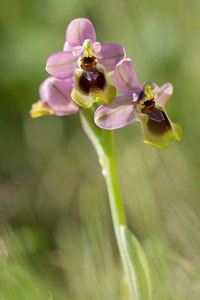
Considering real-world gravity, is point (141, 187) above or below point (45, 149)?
below

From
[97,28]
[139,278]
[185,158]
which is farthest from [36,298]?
[97,28]

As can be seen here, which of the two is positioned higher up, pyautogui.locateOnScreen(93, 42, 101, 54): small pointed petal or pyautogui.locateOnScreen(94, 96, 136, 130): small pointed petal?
pyautogui.locateOnScreen(93, 42, 101, 54): small pointed petal

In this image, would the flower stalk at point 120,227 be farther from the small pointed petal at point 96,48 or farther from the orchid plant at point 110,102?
the small pointed petal at point 96,48

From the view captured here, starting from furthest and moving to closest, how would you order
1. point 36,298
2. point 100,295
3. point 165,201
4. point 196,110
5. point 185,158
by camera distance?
point 196,110
point 185,158
point 165,201
point 100,295
point 36,298

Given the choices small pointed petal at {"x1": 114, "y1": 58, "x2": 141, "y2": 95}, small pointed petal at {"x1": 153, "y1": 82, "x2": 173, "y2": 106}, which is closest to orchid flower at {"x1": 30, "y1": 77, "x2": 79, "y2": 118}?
small pointed petal at {"x1": 114, "y1": 58, "x2": 141, "y2": 95}

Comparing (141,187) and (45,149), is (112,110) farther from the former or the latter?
(45,149)

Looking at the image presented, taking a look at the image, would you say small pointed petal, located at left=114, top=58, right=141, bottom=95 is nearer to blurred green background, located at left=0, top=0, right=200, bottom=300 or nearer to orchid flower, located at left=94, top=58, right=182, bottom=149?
orchid flower, located at left=94, top=58, right=182, bottom=149

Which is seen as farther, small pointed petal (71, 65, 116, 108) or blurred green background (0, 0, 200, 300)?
blurred green background (0, 0, 200, 300)
